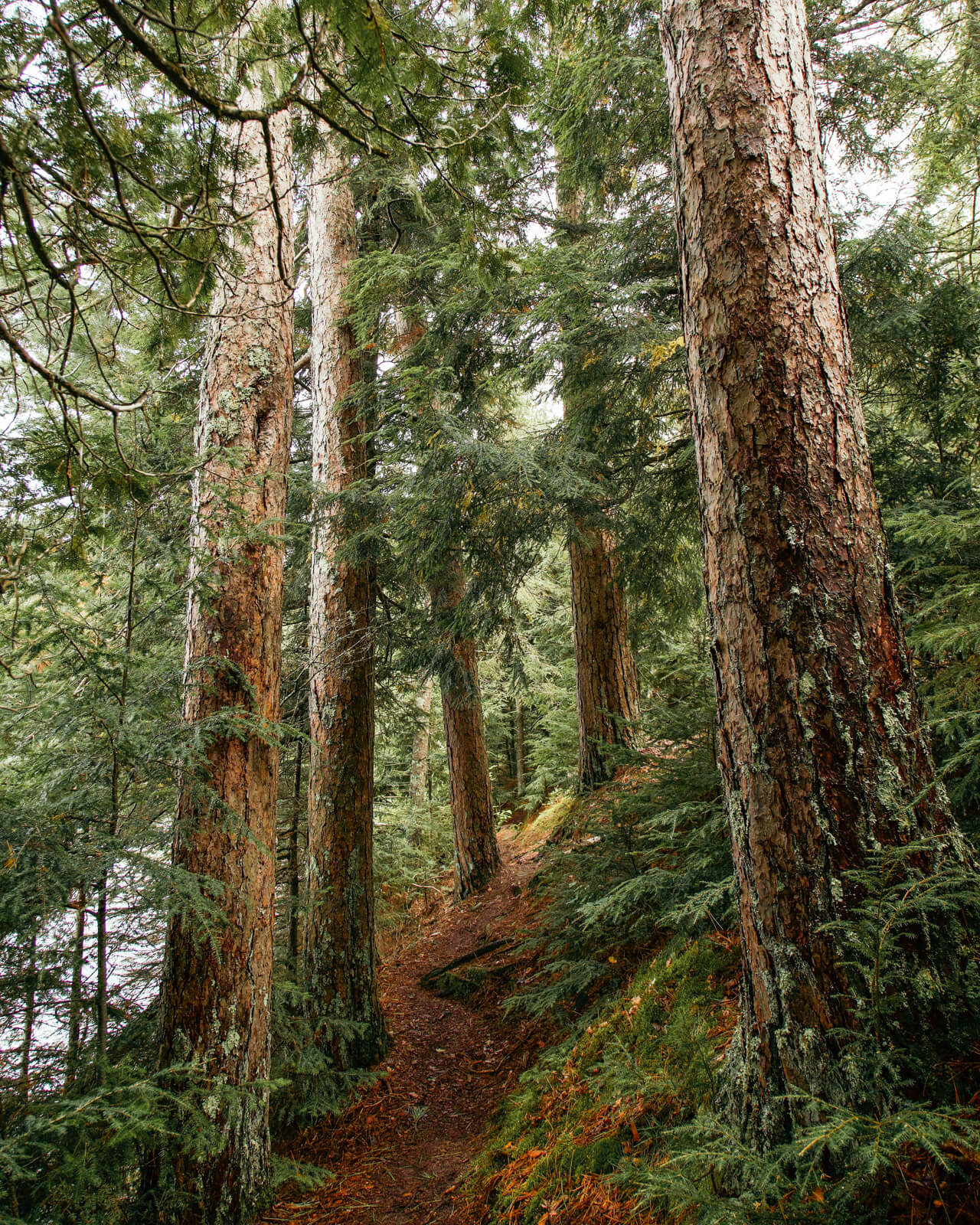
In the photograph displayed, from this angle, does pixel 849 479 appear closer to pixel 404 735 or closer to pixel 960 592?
pixel 960 592

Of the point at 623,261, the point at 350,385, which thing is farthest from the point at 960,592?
the point at 350,385

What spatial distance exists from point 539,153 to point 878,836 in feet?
28.8

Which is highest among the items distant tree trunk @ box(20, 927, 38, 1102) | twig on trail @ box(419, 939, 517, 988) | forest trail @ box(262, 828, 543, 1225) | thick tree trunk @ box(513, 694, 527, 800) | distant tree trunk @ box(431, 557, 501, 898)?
thick tree trunk @ box(513, 694, 527, 800)

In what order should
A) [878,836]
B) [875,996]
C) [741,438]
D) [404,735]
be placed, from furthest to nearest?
[404,735], [741,438], [878,836], [875,996]

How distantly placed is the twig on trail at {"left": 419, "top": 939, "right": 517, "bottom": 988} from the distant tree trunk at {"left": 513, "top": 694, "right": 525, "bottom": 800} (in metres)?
8.63

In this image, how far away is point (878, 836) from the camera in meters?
1.86

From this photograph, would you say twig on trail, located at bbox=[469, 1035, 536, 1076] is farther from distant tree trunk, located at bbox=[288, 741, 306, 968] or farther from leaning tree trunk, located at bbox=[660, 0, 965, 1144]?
leaning tree trunk, located at bbox=[660, 0, 965, 1144]

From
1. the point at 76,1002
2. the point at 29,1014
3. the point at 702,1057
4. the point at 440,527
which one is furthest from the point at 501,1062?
the point at 440,527

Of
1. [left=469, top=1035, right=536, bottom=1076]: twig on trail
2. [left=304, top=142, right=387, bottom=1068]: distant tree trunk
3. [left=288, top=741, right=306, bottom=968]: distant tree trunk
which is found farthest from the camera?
[left=288, top=741, right=306, bottom=968]: distant tree trunk

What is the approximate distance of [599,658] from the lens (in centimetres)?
816

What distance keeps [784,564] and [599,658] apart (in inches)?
242

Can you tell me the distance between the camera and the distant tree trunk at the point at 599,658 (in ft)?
26.4

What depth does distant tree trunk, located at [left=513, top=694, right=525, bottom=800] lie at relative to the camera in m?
16.1

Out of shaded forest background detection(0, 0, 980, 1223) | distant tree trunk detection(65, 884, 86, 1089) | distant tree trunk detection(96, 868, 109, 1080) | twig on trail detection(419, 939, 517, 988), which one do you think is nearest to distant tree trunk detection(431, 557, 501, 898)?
shaded forest background detection(0, 0, 980, 1223)
